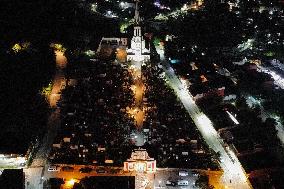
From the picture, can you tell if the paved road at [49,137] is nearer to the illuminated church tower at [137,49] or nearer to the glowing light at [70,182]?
the glowing light at [70,182]

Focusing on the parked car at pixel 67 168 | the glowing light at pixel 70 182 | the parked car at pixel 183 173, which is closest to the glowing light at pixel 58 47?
the parked car at pixel 67 168

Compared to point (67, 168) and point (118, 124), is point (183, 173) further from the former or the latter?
point (67, 168)

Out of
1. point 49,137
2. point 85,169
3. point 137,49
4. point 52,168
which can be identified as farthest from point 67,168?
point 137,49

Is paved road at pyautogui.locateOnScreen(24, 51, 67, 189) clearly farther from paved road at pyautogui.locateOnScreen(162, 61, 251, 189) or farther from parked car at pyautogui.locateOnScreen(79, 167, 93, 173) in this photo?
paved road at pyautogui.locateOnScreen(162, 61, 251, 189)

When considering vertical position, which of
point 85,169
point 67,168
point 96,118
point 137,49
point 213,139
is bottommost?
point 85,169

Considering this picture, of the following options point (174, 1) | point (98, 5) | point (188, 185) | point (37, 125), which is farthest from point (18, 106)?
point (174, 1)

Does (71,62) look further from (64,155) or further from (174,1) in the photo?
(174,1)

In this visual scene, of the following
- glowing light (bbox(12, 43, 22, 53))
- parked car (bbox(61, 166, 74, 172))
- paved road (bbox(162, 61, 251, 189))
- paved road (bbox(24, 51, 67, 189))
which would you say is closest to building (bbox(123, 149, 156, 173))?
parked car (bbox(61, 166, 74, 172))
